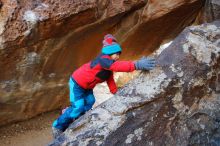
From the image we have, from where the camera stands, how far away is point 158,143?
3232 mm

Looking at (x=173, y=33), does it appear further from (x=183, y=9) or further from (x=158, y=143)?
(x=158, y=143)

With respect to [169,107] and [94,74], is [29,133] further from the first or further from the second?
[169,107]

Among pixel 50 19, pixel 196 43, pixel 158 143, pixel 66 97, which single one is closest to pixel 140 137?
pixel 158 143

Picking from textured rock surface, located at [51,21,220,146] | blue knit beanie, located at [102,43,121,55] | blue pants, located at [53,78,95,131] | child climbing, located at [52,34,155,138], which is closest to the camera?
textured rock surface, located at [51,21,220,146]

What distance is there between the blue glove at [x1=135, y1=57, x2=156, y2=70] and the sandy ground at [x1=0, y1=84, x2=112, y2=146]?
2763mm

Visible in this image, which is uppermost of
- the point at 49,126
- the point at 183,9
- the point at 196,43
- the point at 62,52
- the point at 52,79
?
the point at 196,43

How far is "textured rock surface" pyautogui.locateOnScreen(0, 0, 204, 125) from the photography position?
446 cm

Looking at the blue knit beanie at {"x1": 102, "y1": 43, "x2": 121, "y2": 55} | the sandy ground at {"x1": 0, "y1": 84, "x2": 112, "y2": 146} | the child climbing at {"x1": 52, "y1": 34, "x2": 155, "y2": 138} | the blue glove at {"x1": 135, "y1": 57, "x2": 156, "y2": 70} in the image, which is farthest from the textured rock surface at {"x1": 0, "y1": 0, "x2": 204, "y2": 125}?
the blue glove at {"x1": 135, "y1": 57, "x2": 156, "y2": 70}

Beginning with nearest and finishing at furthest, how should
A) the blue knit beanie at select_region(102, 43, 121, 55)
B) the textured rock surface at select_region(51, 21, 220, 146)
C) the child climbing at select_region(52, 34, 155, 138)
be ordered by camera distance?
the textured rock surface at select_region(51, 21, 220, 146) < the child climbing at select_region(52, 34, 155, 138) < the blue knit beanie at select_region(102, 43, 121, 55)

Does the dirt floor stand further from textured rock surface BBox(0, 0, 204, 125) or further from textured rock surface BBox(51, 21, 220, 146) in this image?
textured rock surface BBox(51, 21, 220, 146)

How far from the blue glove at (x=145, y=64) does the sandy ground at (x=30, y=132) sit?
2763 millimetres

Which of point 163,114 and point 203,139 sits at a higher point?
point 163,114

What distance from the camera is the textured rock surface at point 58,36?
4461mm

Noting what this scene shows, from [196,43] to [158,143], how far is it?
807mm
